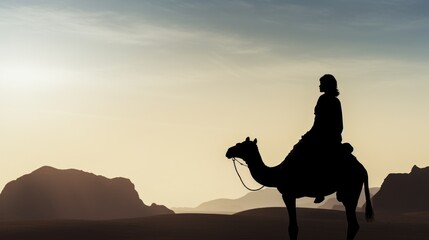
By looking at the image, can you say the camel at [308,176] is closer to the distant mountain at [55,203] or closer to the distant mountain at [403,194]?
the distant mountain at [403,194]

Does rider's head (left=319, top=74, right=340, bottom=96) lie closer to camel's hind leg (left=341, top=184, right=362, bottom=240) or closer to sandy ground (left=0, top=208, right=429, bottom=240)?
camel's hind leg (left=341, top=184, right=362, bottom=240)

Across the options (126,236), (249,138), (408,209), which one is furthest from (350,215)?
(408,209)

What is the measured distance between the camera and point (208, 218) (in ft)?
153

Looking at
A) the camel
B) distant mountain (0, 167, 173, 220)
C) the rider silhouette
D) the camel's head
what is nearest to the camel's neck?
the camel

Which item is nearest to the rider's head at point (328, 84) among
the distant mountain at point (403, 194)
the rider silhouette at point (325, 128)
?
the rider silhouette at point (325, 128)

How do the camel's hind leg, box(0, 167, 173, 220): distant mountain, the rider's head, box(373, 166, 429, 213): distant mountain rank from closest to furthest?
1. the camel's hind leg
2. the rider's head
3. box(373, 166, 429, 213): distant mountain
4. box(0, 167, 173, 220): distant mountain

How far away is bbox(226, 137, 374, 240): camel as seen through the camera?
1559 cm

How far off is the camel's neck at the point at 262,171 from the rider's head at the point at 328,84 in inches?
89.5

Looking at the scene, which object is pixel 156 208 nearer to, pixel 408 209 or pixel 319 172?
pixel 408 209

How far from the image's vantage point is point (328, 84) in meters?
16.0

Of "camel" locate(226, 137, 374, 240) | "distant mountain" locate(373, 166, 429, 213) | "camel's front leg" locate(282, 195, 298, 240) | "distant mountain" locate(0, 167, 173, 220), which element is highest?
"distant mountain" locate(0, 167, 173, 220)

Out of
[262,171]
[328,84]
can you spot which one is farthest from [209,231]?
[328,84]

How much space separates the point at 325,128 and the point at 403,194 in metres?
124

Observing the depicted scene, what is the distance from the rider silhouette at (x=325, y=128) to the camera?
51.3ft
